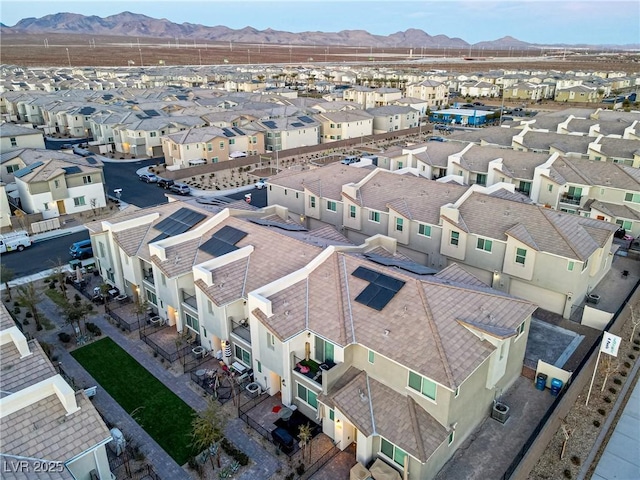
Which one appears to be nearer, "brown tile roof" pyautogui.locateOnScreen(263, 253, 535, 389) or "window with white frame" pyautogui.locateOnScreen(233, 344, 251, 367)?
"brown tile roof" pyautogui.locateOnScreen(263, 253, 535, 389)

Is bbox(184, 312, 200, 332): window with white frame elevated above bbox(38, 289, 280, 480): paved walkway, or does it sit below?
above

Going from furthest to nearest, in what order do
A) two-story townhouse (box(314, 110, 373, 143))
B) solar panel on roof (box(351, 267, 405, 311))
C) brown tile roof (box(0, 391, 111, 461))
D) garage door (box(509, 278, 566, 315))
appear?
two-story townhouse (box(314, 110, 373, 143)), garage door (box(509, 278, 566, 315)), solar panel on roof (box(351, 267, 405, 311)), brown tile roof (box(0, 391, 111, 461))

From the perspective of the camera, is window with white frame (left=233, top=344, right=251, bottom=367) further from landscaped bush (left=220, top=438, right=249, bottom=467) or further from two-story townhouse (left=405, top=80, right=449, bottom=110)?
two-story townhouse (left=405, top=80, right=449, bottom=110)

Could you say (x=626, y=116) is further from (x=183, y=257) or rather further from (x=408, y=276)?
(x=183, y=257)

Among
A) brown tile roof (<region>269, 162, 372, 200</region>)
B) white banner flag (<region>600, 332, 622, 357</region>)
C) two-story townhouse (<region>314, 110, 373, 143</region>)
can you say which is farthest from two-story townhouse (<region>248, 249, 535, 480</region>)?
two-story townhouse (<region>314, 110, 373, 143</region>)

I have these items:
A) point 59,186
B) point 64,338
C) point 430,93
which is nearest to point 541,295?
point 64,338
